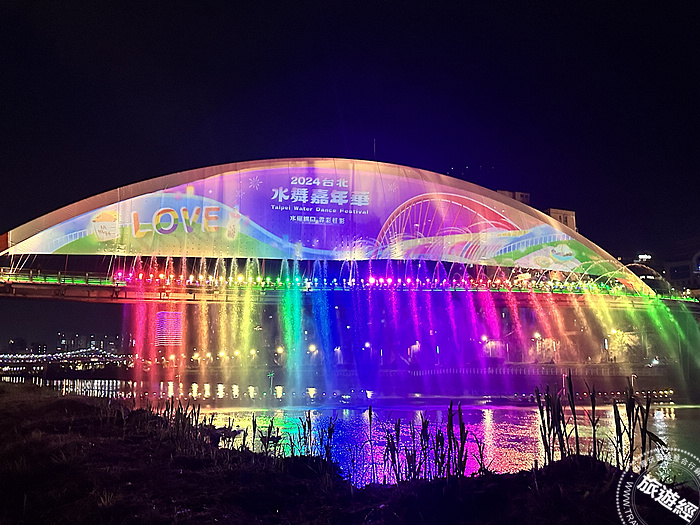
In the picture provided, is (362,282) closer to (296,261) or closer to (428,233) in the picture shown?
(296,261)

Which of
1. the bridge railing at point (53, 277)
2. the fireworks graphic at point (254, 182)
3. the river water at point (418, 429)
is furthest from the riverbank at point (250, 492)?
the fireworks graphic at point (254, 182)

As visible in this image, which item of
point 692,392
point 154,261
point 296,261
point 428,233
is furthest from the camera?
point 428,233

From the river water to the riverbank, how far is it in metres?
1.49

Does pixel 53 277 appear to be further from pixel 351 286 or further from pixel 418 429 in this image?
pixel 418 429

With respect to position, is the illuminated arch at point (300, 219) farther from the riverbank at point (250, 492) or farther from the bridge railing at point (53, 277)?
the riverbank at point (250, 492)

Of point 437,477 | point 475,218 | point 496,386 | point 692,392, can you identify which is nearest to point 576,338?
point 475,218

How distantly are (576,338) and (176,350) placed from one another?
5112 centimetres

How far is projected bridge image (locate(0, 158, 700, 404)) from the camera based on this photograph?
47281mm

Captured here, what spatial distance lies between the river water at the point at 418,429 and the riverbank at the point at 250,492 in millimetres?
1486

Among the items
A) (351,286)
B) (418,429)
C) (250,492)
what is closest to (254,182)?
(351,286)

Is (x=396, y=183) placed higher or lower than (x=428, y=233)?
higher

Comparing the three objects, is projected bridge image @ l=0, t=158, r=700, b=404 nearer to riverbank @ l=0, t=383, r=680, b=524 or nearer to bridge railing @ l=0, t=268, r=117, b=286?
bridge railing @ l=0, t=268, r=117, b=286

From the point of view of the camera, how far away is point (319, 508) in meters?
7.78

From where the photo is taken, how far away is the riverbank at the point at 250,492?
6.77m
